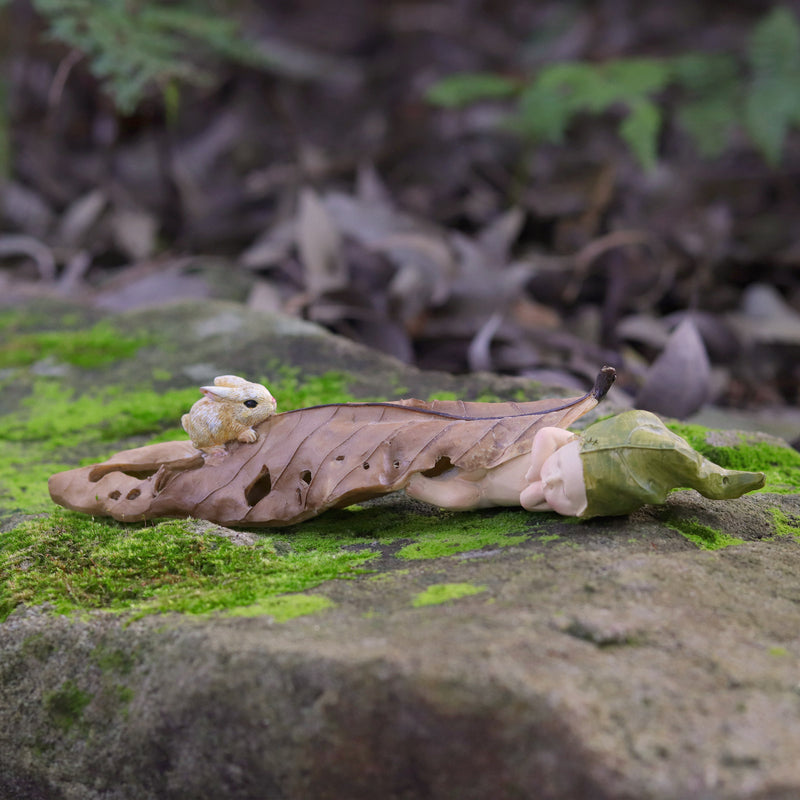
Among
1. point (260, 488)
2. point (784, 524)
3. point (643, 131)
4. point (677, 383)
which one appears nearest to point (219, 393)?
point (260, 488)

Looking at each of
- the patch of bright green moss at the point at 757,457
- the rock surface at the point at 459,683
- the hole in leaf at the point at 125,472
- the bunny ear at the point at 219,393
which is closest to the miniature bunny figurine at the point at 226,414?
the bunny ear at the point at 219,393

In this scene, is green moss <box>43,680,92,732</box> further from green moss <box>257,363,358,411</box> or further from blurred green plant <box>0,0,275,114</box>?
blurred green plant <box>0,0,275,114</box>

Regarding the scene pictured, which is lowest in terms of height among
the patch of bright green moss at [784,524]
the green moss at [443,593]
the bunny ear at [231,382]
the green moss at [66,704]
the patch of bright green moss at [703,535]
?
the green moss at [66,704]

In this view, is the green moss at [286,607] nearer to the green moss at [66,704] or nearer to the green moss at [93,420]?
the green moss at [66,704]

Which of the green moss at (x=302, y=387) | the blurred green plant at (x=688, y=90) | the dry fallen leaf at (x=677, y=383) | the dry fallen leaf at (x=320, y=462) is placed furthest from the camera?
the blurred green plant at (x=688, y=90)

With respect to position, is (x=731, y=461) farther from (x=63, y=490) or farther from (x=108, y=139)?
(x=108, y=139)

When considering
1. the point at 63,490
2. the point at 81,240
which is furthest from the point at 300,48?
the point at 63,490

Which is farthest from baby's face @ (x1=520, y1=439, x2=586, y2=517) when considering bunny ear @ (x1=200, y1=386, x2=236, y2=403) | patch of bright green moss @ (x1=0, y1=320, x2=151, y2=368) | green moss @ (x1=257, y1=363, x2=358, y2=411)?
patch of bright green moss @ (x1=0, y1=320, x2=151, y2=368)

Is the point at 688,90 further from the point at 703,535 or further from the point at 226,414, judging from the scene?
the point at 226,414
